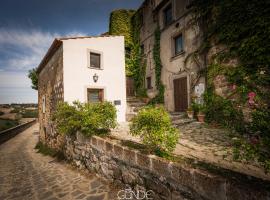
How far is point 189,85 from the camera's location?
966cm

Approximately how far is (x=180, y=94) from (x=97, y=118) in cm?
620

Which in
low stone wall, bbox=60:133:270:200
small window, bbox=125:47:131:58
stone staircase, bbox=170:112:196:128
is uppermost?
small window, bbox=125:47:131:58

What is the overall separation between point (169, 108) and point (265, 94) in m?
5.73

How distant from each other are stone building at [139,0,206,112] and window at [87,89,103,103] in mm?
4338

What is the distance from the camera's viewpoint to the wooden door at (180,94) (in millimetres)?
10109

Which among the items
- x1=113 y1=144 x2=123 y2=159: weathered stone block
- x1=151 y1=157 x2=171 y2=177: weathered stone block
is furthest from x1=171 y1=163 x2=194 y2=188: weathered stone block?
x1=113 y1=144 x2=123 y2=159: weathered stone block

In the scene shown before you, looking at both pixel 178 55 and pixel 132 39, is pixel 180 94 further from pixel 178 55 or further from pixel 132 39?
pixel 132 39

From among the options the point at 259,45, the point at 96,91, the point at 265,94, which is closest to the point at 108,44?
the point at 96,91

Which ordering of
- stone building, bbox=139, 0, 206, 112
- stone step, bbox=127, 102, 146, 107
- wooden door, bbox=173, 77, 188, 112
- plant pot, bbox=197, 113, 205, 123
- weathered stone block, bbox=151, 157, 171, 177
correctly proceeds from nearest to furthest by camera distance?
weathered stone block, bbox=151, 157, 171, 177 → plant pot, bbox=197, 113, 205, 123 → stone building, bbox=139, 0, 206, 112 → wooden door, bbox=173, 77, 188, 112 → stone step, bbox=127, 102, 146, 107

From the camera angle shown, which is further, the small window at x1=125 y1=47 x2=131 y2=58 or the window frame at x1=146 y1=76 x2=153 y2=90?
the small window at x1=125 y1=47 x2=131 y2=58

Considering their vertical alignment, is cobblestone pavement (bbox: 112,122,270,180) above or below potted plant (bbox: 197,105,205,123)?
below

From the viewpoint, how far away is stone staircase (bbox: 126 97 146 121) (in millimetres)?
10269

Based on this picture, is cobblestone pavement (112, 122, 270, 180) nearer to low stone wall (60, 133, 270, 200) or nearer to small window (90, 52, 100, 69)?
low stone wall (60, 133, 270, 200)

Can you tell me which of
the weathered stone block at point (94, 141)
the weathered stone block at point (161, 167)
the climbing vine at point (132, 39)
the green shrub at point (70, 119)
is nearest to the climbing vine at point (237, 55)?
the weathered stone block at point (161, 167)
